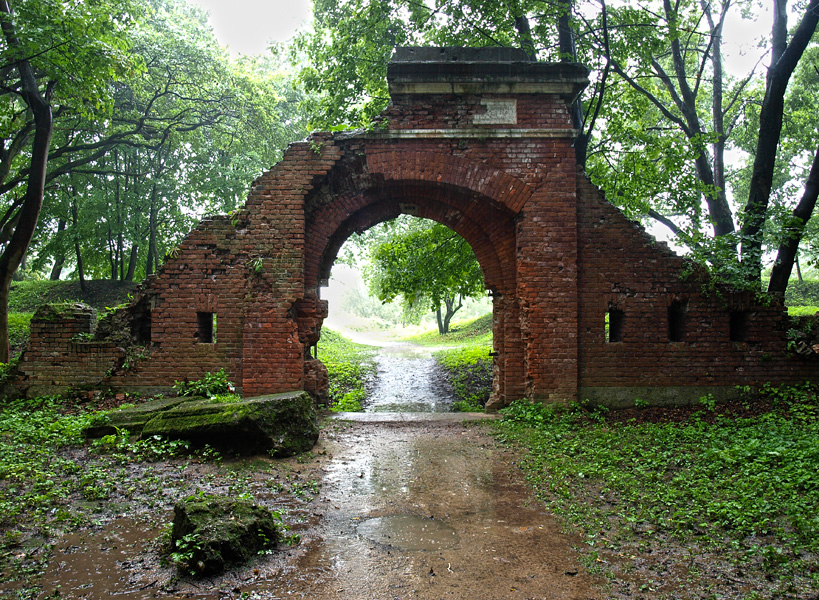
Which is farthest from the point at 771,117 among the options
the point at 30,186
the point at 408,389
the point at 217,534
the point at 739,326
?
the point at 30,186

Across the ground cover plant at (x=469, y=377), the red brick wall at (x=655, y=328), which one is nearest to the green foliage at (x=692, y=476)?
the red brick wall at (x=655, y=328)

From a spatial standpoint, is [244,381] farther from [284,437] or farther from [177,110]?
[177,110]

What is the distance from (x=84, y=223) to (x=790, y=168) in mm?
25542

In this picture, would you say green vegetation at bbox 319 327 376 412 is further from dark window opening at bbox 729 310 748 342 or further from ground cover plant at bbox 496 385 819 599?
dark window opening at bbox 729 310 748 342

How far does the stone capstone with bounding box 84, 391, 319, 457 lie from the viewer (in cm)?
582

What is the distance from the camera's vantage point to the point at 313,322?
339 inches

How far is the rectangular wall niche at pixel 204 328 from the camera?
332 inches

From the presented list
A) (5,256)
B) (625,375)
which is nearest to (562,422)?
(625,375)

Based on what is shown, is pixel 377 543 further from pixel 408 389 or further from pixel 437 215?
pixel 408 389

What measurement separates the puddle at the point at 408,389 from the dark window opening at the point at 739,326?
4.90m

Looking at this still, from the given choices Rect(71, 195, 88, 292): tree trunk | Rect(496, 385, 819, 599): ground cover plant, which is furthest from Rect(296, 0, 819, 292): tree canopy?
Rect(71, 195, 88, 292): tree trunk

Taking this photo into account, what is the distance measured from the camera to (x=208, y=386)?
7973mm

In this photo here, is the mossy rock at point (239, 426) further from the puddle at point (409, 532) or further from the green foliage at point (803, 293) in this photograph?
the green foliage at point (803, 293)

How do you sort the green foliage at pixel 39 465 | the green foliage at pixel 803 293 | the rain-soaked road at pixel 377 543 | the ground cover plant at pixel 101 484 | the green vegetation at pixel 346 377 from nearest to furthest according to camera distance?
the rain-soaked road at pixel 377 543, the ground cover plant at pixel 101 484, the green foliage at pixel 39 465, the green vegetation at pixel 346 377, the green foliage at pixel 803 293
